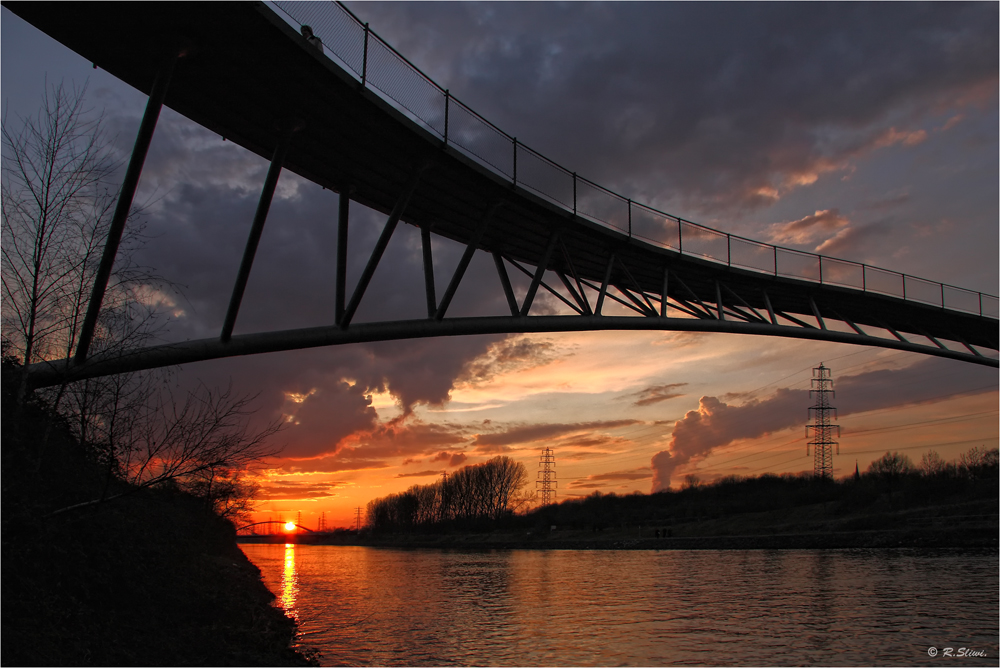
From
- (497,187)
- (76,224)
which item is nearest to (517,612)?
(497,187)

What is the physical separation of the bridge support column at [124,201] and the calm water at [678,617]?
Answer: 33.2 ft

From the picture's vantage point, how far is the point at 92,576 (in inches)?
415

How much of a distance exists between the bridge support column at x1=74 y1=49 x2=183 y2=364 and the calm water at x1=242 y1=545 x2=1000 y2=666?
10115mm

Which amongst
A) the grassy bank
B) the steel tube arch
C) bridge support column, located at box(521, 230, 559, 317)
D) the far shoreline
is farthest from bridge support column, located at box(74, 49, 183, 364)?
the far shoreline

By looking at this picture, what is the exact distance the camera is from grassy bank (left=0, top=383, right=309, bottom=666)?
858cm

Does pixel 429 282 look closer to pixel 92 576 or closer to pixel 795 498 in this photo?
pixel 92 576

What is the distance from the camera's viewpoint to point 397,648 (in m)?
18.0

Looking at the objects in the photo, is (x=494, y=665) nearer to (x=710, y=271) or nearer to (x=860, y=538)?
(x=710, y=271)

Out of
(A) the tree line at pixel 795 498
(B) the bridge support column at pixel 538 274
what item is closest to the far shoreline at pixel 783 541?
(A) the tree line at pixel 795 498

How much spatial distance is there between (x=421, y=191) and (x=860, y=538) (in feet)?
168

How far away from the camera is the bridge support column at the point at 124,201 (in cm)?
952

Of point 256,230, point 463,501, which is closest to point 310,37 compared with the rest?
point 256,230

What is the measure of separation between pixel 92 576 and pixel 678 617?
58.0 feet

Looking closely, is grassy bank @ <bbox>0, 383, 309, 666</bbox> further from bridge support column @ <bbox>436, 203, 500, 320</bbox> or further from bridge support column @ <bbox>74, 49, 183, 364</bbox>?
bridge support column @ <bbox>436, 203, 500, 320</bbox>
